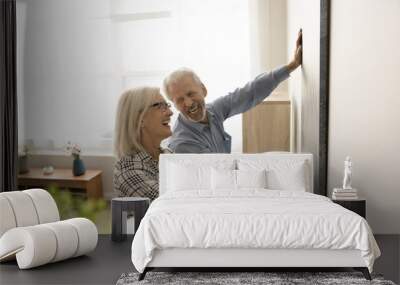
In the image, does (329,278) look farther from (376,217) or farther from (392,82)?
(392,82)

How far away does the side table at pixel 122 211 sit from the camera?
21.3 feet

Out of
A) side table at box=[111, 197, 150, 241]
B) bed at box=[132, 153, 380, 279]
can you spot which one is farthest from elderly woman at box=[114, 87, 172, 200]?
bed at box=[132, 153, 380, 279]

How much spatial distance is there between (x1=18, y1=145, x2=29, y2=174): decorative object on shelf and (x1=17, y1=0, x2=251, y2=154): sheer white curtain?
0.11 meters

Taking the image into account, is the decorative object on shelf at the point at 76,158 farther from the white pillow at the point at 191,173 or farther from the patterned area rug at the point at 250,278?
the patterned area rug at the point at 250,278

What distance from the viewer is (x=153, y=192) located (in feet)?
23.0

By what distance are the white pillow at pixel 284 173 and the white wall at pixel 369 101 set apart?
1.68 feet

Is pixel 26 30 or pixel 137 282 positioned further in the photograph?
pixel 26 30

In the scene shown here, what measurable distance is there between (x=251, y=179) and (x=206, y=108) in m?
1.02

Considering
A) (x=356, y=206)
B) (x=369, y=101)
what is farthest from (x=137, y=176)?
(x=369, y=101)

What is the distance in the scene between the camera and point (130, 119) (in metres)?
7.00

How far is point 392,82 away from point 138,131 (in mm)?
2544

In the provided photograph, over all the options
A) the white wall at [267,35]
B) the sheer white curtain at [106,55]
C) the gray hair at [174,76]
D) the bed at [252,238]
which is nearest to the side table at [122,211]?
the sheer white curtain at [106,55]

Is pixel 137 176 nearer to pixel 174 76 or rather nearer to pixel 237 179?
pixel 174 76

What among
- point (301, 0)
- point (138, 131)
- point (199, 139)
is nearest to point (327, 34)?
point (301, 0)
